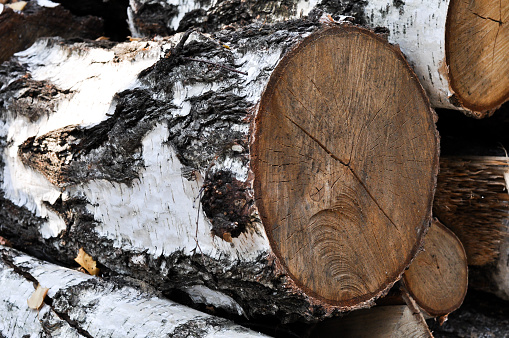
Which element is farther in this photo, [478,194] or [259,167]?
[478,194]

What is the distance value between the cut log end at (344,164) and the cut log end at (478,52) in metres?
0.26

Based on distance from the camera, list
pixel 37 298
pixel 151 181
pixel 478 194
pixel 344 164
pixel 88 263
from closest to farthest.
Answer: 1. pixel 344 164
2. pixel 151 181
3. pixel 37 298
4. pixel 88 263
5. pixel 478 194

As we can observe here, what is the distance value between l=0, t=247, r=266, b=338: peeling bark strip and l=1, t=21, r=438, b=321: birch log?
0.11 metres

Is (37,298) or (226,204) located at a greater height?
(226,204)

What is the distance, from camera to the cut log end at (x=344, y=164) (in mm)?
1460

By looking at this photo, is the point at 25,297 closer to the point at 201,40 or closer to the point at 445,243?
the point at 201,40

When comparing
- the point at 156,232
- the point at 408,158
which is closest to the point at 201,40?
the point at 156,232

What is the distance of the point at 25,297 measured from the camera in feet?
6.51

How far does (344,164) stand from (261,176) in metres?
0.32

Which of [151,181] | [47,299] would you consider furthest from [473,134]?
[47,299]

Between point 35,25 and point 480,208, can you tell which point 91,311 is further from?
point 35,25

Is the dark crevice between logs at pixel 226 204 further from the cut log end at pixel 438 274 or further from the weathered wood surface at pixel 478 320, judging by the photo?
the weathered wood surface at pixel 478 320

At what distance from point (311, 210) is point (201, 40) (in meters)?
0.75

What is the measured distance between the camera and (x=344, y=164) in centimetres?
158
